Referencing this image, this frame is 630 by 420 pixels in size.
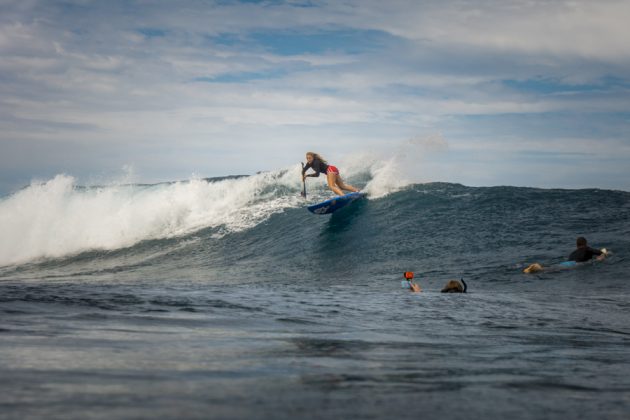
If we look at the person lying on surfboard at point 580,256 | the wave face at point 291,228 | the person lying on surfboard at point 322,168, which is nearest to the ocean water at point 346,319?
the wave face at point 291,228

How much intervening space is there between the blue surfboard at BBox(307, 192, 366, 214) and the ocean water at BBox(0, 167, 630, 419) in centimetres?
31

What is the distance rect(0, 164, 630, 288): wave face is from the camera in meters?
15.5

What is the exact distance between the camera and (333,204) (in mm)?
20156

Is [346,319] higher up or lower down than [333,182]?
lower down

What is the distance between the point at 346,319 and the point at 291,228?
527 inches

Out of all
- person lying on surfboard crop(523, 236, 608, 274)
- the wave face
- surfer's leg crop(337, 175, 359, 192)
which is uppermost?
surfer's leg crop(337, 175, 359, 192)

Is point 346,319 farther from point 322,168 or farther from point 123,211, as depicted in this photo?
point 123,211

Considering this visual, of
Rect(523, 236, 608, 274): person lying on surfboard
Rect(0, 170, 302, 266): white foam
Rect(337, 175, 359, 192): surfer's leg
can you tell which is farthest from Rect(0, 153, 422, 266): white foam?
Rect(523, 236, 608, 274): person lying on surfboard

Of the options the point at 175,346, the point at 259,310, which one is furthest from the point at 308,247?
the point at 175,346

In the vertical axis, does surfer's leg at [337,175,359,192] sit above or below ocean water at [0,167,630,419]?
above

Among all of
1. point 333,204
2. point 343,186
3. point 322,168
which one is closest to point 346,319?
point 333,204

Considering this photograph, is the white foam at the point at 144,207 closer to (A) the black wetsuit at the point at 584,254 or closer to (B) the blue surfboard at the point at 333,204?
(B) the blue surfboard at the point at 333,204

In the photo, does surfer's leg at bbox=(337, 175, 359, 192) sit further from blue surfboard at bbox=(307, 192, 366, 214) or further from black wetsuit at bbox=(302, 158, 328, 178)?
black wetsuit at bbox=(302, 158, 328, 178)

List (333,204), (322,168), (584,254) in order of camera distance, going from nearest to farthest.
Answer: (584,254)
(333,204)
(322,168)
